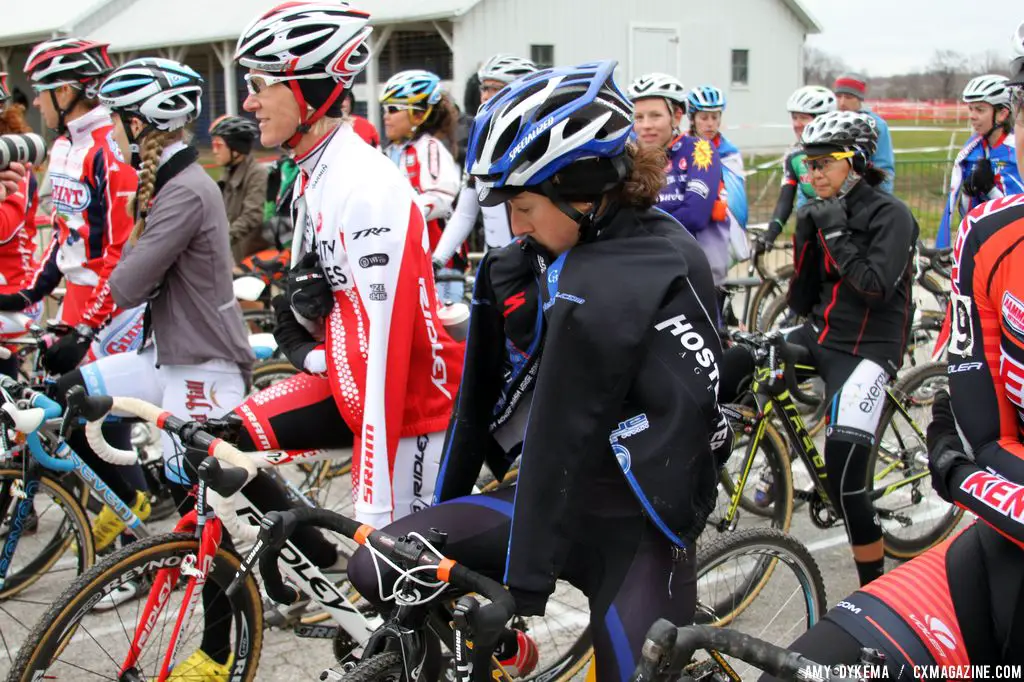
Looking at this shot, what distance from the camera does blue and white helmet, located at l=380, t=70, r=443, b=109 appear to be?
765cm

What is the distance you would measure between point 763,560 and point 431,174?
454 cm

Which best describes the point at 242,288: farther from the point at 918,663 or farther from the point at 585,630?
the point at 918,663

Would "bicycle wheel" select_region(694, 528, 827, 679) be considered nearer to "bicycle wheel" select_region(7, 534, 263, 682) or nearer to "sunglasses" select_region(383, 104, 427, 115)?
"bicycle wheel" select_region(7, 534, 263, 682)

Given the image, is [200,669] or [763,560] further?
[763,560]

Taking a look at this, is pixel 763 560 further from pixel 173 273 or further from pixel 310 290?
pixel 173 273

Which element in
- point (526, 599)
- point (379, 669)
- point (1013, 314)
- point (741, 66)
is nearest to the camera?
point (1013, 314)

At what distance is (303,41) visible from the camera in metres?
3.54

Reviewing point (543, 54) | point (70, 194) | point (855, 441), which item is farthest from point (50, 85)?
point (543, 54)

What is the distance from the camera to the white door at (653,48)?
30.5 meters

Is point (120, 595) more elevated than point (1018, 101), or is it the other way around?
point (1018, 101)

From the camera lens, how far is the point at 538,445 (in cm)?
253

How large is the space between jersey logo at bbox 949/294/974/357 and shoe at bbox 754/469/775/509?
2615 millimetres

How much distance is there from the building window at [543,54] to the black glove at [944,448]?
90.5ft

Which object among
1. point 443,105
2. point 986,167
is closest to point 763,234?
point 986,167
